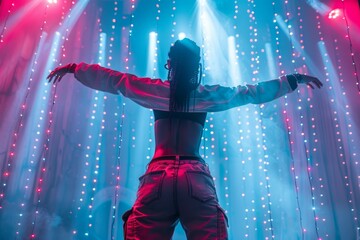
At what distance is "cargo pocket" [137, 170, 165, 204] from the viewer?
3.42 ft

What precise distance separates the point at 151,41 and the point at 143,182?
278cm

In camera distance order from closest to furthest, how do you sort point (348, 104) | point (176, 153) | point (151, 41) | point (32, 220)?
point (176, 153)
point (32, 220)
point (348, 104)
point (151, 41)

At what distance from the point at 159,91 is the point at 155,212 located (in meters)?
0.43

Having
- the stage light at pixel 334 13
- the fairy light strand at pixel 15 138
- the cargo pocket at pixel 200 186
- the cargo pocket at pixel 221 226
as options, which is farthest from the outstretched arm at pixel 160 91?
the stage light at pixel 334 13

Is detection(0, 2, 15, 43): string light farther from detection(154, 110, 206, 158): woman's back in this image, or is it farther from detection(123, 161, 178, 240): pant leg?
detection(123, 161, 178, 240): pant leg

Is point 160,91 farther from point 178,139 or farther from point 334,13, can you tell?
point 334,13

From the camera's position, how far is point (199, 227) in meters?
1.01

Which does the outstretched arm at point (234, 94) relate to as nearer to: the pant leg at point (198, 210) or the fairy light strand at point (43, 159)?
the pant leg at point (198, 210)

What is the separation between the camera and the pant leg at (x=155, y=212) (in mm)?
1020

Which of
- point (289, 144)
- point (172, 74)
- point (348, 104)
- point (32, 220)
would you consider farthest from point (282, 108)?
point (32, 220)

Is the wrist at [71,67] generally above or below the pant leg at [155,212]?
above

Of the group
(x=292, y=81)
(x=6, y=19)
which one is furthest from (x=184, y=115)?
(x=6, y=19)

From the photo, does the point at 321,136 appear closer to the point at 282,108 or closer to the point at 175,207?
the point at 282,108

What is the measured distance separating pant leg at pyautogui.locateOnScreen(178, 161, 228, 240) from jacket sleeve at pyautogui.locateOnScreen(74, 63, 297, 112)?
10.5 inches
